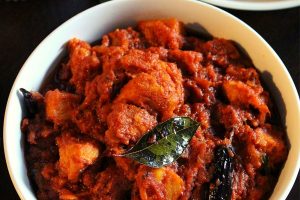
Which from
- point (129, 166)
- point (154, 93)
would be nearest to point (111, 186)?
point (129, 166)

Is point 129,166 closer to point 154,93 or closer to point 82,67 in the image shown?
point 154,93

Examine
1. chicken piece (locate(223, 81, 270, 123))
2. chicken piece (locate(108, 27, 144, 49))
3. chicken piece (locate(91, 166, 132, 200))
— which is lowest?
chicken piece (locate(91, 166, 132, 200))

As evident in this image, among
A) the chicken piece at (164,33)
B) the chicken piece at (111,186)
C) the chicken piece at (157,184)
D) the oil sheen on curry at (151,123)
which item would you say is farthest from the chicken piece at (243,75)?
the chicken piece at (111,186)

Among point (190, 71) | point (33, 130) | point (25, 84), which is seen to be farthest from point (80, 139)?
point (190, 71)

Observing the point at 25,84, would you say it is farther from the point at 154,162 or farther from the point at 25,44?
the point at 154,162

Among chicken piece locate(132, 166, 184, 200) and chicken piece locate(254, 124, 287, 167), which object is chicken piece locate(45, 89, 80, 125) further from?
chicken piece locate(254, 124, 287, 167)

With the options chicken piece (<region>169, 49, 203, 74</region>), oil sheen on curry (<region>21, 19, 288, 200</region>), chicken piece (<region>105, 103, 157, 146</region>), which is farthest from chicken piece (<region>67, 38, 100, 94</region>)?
chicken piece (<region>169, 49, 203, 74</region>)

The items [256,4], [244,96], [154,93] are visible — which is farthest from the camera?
[256,4]
